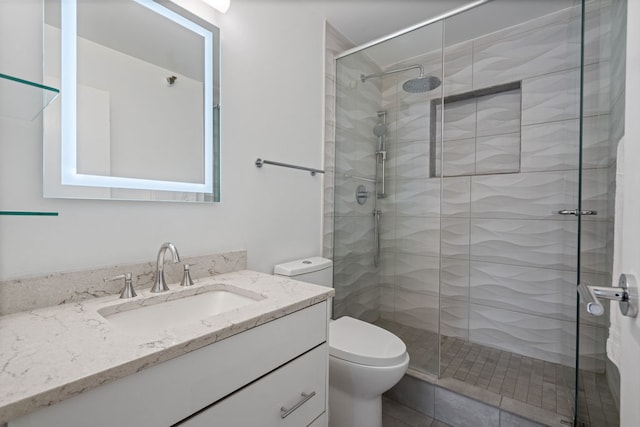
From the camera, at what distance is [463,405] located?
1566 millimetres

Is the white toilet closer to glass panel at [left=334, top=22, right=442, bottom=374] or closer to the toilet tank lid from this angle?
the toilet tank lid

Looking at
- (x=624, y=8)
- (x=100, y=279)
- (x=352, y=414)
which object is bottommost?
(x=352, y=414)

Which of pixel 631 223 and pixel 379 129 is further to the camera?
pixel 379 129

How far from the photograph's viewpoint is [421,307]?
2045mm

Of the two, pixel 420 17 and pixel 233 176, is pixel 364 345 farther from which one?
pixel 420 17

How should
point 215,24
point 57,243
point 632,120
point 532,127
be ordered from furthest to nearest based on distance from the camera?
point 532,127 → point 215,24 → point 57,243 → point 632,120

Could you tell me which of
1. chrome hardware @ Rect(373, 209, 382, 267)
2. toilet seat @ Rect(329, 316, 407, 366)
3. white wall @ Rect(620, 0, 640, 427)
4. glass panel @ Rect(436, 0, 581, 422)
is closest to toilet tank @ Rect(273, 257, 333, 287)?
toilet seat @ Rect(329, 316, 407, 366)

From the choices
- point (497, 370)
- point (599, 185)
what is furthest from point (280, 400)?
point (497, 370)

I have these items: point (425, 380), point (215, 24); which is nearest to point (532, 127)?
point (425, 380)

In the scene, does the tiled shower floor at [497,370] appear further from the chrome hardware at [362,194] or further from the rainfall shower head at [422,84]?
the rainfall shower head at [422,84]

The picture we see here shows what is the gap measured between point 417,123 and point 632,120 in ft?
4.41

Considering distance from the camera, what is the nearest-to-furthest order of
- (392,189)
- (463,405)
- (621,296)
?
(621,296) → (463,405) → (392,189)

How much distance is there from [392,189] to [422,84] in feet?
2.23

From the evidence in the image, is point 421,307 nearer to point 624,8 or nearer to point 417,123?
point 417,123
